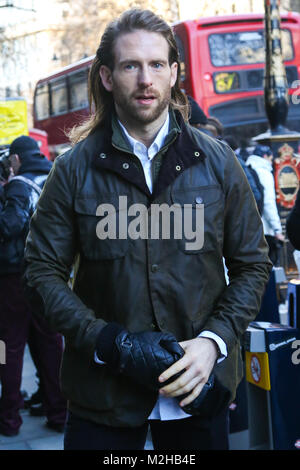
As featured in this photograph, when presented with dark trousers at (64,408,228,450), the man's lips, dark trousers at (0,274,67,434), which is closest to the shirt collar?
the man's lips

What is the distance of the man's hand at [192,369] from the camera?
2078mm

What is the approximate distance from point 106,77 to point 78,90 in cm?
1471

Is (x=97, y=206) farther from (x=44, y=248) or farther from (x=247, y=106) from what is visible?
(x=247, y=106)

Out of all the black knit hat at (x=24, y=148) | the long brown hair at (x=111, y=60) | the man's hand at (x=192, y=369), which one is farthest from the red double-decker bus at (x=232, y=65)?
the man's hand at (x=192, y=369)

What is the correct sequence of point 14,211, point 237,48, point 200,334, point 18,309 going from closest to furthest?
point 200,334
point 14,211
point 18,309
point 237,48

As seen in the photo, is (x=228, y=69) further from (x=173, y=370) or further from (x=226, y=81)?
(x=173, y=370)

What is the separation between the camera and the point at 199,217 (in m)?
2.26

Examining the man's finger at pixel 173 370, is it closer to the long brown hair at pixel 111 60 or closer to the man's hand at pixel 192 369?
the man's hand at pixel 192 369

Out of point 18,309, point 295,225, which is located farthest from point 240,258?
point 18,309

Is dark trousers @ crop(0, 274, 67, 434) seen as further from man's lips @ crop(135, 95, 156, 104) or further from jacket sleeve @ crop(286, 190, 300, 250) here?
man's lips @ crop(135, 95, 156, 104)

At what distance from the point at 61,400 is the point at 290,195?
501 cm

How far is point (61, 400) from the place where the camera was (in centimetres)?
502

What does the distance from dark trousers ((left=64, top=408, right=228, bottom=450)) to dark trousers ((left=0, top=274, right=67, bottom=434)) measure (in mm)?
2688

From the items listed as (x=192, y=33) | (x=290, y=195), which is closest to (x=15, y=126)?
(x=290, y=195)
